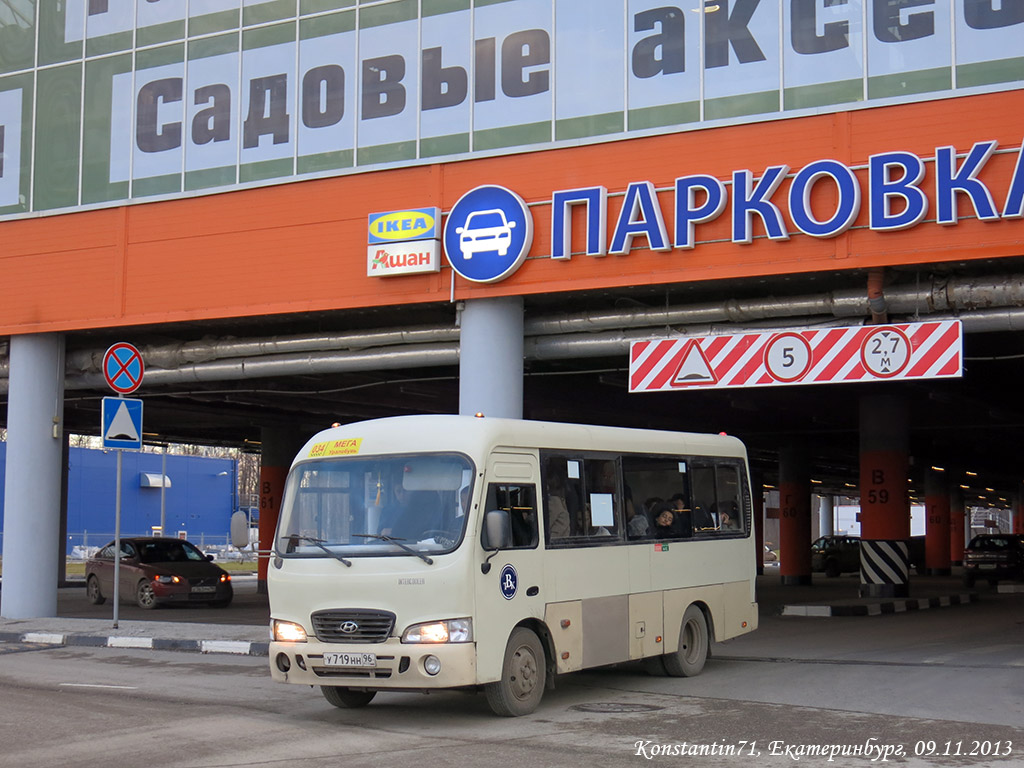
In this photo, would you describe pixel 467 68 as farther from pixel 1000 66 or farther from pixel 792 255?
pixel 1000 66

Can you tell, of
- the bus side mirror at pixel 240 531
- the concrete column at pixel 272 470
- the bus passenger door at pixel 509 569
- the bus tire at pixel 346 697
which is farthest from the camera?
the concrete column at pixel 272 470

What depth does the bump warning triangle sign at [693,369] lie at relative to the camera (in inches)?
655

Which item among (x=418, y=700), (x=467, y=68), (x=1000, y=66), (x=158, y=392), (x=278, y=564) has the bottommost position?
(x=418, y=700)

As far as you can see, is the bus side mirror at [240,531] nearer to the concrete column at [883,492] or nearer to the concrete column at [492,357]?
the concrete column at [492,357]

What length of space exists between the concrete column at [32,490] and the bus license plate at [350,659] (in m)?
12.5

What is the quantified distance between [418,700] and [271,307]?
9.05 m

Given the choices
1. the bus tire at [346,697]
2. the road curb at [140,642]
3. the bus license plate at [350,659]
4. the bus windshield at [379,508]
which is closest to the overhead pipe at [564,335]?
the road curb at [140,642]

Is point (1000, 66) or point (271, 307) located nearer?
point (1000, 66)

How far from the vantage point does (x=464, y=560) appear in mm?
10281

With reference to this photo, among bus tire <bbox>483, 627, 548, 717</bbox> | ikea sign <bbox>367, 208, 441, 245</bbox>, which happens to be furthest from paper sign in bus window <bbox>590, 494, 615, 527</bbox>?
ikea sign <bbox>367, 208, 441, 245</bbox>

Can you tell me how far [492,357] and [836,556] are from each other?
1420 inches

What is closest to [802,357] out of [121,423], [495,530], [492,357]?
[492,357]

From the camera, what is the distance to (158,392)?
2547 centimetres

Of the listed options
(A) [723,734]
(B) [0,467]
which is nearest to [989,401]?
(A) [723,734]
